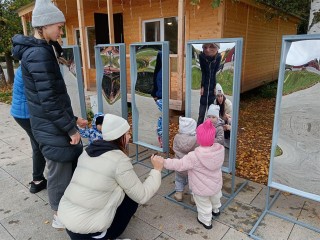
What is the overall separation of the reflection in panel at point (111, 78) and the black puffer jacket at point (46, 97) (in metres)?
1.59

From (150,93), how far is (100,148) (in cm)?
165

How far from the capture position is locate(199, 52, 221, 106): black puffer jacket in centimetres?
284

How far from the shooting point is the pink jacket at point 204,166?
240 cm

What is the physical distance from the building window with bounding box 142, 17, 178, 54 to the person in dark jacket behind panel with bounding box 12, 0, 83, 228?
239 inches

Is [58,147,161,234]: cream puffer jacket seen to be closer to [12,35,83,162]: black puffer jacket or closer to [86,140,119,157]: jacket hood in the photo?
[86,140,119,157]: jacket hood

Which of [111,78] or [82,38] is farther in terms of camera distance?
[82,38]

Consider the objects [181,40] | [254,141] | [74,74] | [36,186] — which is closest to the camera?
[36,186]

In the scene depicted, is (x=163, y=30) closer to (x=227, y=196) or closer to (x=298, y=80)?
(x=227, y=196)

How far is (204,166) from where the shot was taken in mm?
2434

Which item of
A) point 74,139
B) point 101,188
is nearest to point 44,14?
point 74,139

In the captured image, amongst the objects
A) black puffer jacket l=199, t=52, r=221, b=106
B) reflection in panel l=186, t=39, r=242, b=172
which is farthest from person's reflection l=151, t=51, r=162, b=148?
black puffer jacket l=199, t=52, r=221, b=106

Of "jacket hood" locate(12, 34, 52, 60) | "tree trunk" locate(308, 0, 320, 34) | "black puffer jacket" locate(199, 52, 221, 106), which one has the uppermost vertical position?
"tree trunk" locate(308, 0, 320, 34)

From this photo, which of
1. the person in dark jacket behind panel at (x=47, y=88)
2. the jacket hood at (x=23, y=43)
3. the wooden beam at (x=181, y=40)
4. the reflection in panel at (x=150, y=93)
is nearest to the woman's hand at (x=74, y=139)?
the person in dark jacket behind panel at (x=47, y=88)

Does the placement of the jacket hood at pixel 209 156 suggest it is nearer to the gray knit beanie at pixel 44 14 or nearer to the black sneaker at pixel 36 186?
the gray knit beanie at pixel 44 14
